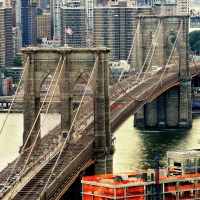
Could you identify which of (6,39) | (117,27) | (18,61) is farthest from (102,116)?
(117,27)

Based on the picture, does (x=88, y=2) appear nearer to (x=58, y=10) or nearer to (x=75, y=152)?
(x=58, y=10)

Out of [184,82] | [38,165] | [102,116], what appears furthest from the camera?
[184,82]

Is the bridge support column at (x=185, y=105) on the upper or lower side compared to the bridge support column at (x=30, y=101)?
lower

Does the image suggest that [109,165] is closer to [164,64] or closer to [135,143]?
[135,143]

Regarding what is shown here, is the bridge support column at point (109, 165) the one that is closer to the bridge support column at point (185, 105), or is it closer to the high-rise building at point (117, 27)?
the bridge support column at point (185, 105)

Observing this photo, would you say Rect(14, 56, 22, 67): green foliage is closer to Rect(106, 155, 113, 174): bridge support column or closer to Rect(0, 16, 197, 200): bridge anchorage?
Rect(0, 16, 197, 200): bridge anchorage

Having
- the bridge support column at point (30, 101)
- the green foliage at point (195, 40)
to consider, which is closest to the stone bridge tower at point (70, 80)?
the bridge support column at point (30, 101)
